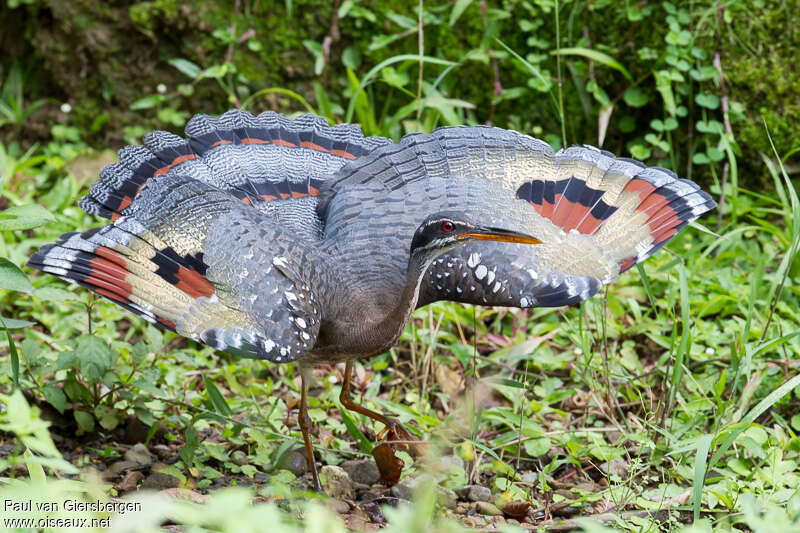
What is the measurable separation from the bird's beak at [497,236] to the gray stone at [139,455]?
183cm

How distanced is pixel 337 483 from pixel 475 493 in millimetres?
639

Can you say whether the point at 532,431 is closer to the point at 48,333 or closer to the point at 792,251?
the point at 792,251

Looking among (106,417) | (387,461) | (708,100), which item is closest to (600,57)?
(708,100)

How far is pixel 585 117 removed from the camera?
6305mm

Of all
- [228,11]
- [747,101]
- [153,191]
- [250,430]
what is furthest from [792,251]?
[228,11]

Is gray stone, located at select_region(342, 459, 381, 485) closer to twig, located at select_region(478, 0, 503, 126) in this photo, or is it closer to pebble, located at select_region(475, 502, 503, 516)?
pebble, located at select_region(475, 502, 503, 516)

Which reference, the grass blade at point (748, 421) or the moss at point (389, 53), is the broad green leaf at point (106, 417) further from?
the moss at point (389, 53)

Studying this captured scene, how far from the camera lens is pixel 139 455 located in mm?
4098

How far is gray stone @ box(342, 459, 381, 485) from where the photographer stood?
414cm

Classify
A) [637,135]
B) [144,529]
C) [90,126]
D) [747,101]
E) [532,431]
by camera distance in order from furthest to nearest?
[90,126], [637,135], [747,101], [532,431], [144,529]

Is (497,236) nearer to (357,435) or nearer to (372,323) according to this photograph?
(372,323)

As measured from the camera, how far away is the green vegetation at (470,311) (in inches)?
146

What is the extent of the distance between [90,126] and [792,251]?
5.27 meters

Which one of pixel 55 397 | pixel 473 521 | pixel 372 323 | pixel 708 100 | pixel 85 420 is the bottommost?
pixel 473 521
